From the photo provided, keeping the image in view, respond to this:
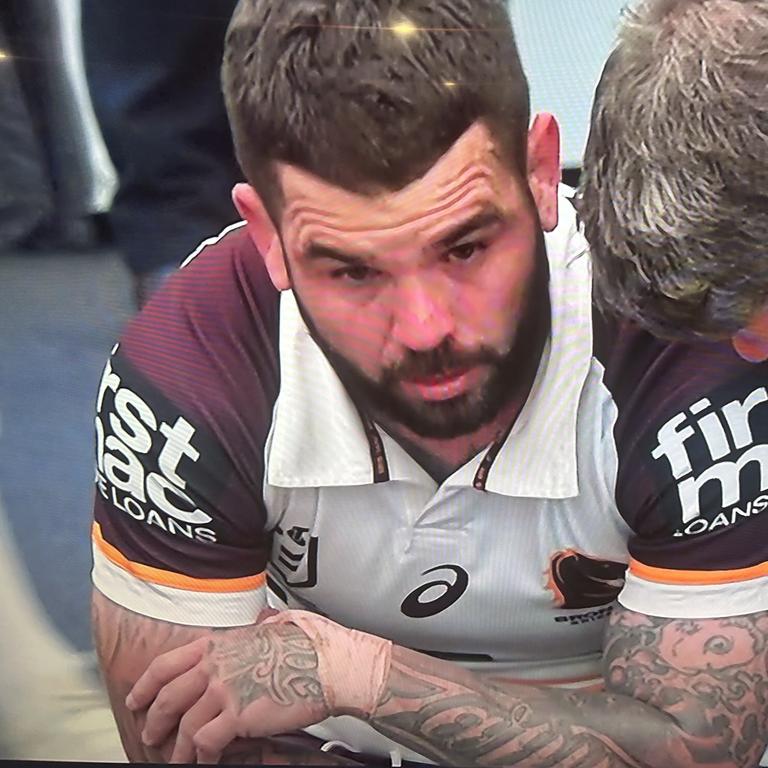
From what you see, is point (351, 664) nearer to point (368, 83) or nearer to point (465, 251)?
point (465, 251)

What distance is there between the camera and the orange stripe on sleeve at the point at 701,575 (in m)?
1.32

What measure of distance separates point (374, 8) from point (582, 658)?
33.0 inches

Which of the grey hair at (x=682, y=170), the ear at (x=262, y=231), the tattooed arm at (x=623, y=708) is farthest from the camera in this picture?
the tattooed arm at (x=623, y=708)

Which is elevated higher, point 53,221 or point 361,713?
point 53,221

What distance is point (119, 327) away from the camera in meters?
1.32

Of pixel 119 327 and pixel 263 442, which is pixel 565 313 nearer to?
pixel 263 442

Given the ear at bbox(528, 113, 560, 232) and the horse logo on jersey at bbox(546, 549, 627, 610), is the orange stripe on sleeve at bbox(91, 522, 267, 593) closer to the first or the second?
the horse logo on jersey at bbox(546, 549, 627, 610)

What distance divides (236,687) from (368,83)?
0.75 meters

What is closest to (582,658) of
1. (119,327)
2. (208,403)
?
(208,403)

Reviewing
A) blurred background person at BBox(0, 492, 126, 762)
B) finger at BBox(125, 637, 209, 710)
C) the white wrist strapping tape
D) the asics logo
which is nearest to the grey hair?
the asics logo

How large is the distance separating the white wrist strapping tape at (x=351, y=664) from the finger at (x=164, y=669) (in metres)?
0.15

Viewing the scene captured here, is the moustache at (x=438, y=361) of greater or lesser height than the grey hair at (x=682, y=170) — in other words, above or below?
below

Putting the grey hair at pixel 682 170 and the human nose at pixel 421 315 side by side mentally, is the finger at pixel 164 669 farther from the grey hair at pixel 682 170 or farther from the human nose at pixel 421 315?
the grey hair at pixel 682 170

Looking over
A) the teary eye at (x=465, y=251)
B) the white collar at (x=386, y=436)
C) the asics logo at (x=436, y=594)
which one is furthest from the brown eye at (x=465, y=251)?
the asics logo at (x=436, y=594)
